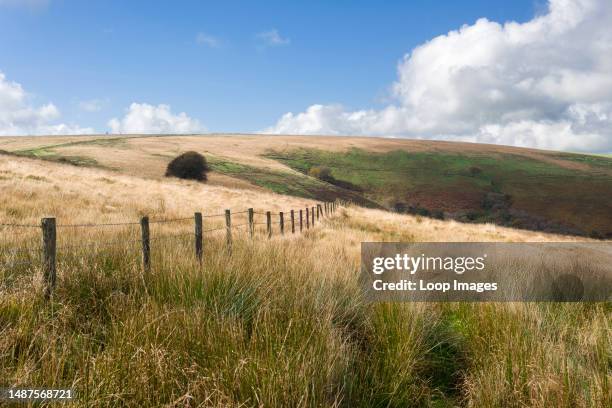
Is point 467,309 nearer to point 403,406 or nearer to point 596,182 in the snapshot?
point 403,406

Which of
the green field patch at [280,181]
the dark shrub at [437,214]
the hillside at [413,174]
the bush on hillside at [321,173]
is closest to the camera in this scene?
the green field patch at [280,181]

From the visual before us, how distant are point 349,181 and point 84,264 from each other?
70.7 metres

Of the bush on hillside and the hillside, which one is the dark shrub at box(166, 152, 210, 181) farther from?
the bush on hillside

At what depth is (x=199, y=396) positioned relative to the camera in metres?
2.91

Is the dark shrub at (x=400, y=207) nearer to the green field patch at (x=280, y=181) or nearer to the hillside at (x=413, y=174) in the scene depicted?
the hillside at (x=413, y=174)

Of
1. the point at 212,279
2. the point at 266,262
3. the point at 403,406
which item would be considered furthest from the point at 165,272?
the point at 403,406

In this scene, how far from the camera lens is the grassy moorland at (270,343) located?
2938 mm

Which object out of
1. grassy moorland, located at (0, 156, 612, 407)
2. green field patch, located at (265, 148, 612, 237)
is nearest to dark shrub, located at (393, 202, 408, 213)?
green field patch, located at (265, 148, 612, 237)

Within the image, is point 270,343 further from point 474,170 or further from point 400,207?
point 474,170

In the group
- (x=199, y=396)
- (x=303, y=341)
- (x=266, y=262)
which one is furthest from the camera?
(x=266, y=262)

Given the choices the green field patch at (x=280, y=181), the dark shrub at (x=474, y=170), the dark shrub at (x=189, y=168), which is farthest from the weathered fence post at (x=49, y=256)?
the dark shrub at (x=474, y=170)

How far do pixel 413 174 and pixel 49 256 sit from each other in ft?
262

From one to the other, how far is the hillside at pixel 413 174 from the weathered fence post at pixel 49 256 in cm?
4500

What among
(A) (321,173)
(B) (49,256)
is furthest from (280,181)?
(B) (49,256)
